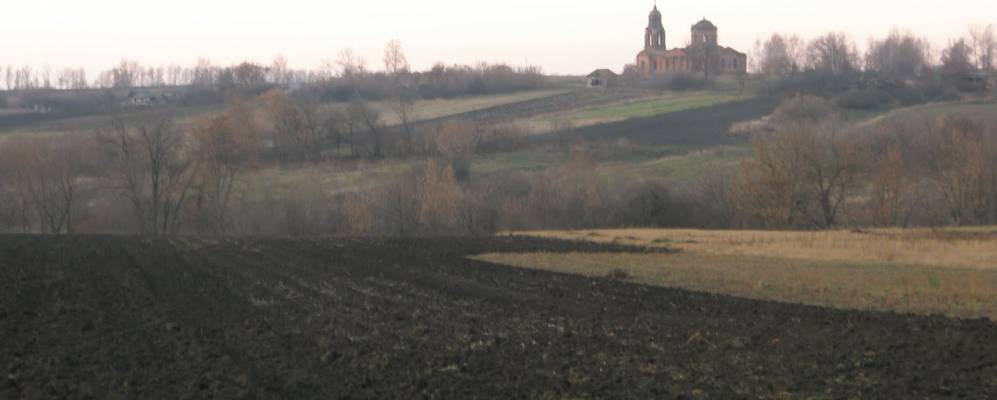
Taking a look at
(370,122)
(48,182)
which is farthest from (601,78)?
(48,182)

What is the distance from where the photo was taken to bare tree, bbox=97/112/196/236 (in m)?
69.9

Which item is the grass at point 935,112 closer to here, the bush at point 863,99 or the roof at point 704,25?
the bush at point 863,99

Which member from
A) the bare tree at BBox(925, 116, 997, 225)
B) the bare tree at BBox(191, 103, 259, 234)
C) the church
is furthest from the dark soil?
the church

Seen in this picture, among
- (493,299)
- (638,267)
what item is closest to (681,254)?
(638,267)

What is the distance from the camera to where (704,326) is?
66.1 feet

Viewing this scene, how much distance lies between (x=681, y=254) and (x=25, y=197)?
4885 centimetres

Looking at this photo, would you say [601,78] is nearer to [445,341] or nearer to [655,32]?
[655,32]

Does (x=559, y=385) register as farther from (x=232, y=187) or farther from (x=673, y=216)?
(x=232, y=187)

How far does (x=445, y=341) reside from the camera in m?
18.2

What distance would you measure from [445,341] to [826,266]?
A: 60.4 feet

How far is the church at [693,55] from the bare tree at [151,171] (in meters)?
85.2

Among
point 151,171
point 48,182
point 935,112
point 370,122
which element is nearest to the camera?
point 48,182

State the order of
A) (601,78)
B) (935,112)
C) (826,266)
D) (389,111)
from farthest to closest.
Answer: (601,78) → (389,111) → (935,112) → (826,266)

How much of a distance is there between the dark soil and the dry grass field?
235 centimetres
